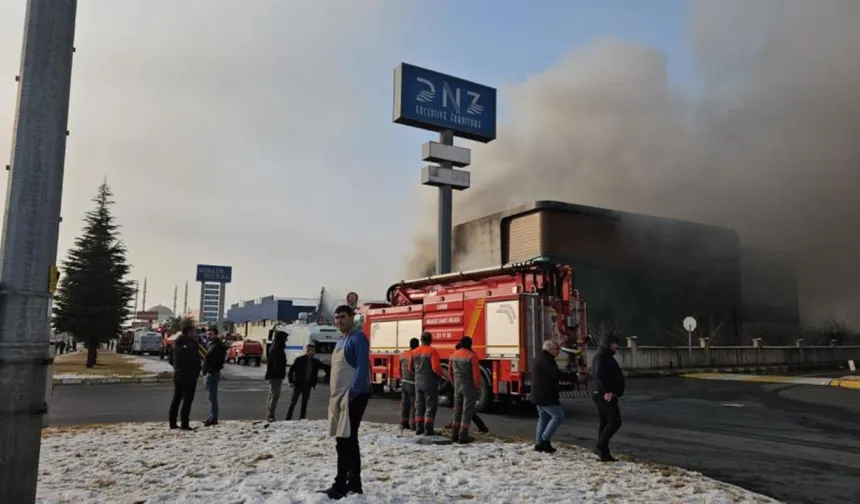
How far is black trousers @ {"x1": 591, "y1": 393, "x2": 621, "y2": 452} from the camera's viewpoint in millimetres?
7207

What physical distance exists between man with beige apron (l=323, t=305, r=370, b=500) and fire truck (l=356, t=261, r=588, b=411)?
23.9 ft

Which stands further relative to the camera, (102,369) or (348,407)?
(102,369)

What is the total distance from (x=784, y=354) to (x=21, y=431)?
1549 inches

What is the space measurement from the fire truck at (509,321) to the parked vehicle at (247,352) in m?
24.8

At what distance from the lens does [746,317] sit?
210 feet

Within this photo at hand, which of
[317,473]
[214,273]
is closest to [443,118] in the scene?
[317,473]

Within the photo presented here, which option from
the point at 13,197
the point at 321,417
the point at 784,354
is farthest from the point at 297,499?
the point at 784,354

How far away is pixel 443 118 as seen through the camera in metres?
26.4

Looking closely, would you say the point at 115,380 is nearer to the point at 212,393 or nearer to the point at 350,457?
the point at 212,393

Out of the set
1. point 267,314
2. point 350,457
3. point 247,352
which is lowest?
point 247,352

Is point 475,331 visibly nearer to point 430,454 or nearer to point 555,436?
point 555,436

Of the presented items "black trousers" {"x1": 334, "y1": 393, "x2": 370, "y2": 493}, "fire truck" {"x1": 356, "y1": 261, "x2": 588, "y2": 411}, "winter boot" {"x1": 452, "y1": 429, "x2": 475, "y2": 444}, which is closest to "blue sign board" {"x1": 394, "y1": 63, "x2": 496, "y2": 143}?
"fire truck" {"x1": 356, "y1": 261, "x2": 588, "y2": 411}

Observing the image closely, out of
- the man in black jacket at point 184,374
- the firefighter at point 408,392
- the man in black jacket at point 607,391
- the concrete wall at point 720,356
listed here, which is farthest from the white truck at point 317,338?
the man in black jacket at point 607,391

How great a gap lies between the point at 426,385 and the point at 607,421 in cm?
281
